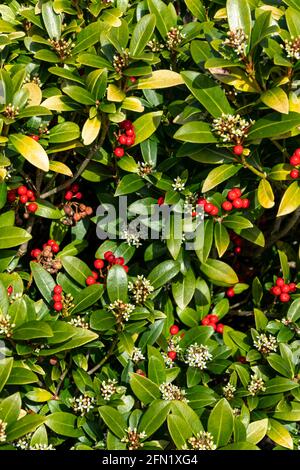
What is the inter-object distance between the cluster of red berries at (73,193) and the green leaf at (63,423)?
38.3 inches

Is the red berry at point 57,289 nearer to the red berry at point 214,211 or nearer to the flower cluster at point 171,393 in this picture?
the flower cluster at point 171,393

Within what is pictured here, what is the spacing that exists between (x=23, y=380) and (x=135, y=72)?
1.26 meters

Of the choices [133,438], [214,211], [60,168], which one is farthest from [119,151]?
[133,438]

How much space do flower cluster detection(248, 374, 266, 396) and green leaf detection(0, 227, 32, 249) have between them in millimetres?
1094

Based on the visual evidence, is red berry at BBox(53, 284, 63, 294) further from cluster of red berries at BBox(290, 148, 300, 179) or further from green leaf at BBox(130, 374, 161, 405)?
cluster of red berries at BBox(290, 148, 300, 179)

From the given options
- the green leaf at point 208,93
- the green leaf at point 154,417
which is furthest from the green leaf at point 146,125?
the green leaf at point 154,417

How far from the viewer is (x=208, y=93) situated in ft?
8.54

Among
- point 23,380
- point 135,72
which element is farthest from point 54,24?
point 23,380

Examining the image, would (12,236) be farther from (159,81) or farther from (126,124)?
(159,81)

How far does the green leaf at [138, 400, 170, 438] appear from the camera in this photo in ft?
8.48

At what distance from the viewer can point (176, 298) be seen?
2949 millimetres

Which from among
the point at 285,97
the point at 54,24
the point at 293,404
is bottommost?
the point at 293,404

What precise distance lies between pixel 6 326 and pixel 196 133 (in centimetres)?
103

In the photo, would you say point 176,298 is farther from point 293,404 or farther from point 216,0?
point 216,0
